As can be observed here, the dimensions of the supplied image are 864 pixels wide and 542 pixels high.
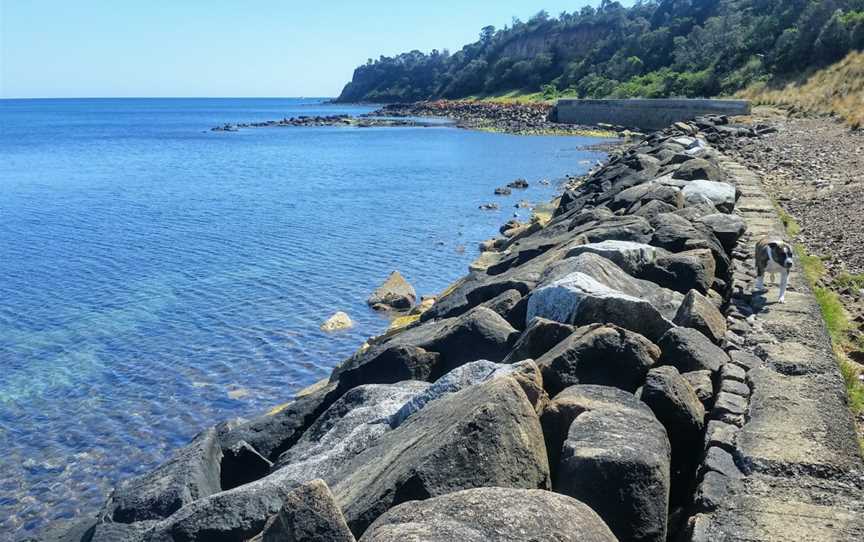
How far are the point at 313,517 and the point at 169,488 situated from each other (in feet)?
10.9

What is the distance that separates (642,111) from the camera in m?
62.5

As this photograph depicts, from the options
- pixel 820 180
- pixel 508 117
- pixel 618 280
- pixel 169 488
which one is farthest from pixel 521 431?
pixel 508 117

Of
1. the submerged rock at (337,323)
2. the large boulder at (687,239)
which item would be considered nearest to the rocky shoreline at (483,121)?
the submerged rock at (337,323)

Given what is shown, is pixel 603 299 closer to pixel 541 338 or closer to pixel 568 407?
pixel 541 338

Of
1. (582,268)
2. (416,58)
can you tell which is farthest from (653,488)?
(416,58)

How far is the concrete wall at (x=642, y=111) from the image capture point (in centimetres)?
4878

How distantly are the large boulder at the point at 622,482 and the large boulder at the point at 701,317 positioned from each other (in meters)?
2.73

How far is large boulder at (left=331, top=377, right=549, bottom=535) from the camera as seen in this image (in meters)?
4.27

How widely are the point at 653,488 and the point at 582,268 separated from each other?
12.9ft

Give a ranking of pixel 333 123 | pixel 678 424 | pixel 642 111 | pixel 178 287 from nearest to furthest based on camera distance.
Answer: pixel 678 424 → pixel 178 287 → pixel 642 111 → pixel 333 123

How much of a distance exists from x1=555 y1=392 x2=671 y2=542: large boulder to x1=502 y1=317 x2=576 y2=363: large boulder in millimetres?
1986

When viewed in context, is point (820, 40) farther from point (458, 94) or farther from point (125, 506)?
point (458, 94)

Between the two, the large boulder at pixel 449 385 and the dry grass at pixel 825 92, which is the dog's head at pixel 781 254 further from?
the dry grass at pixel 825 92

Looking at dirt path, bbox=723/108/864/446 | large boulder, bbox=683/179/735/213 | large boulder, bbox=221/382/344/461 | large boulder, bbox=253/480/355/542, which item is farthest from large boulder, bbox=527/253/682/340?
large boulder, bbox=683/179/735/213
